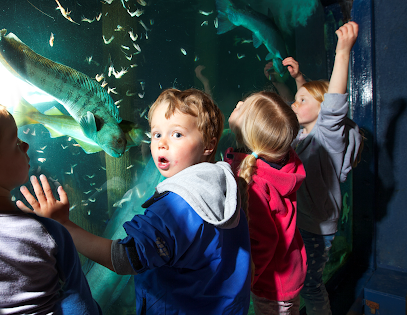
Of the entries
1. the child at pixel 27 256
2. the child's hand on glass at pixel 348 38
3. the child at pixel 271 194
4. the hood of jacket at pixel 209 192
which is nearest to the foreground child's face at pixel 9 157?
the child at pixel 27 256

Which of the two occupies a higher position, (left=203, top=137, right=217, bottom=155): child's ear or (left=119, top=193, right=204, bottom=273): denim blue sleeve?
(left=203, top=137, right=217, bottom=155): child's ear

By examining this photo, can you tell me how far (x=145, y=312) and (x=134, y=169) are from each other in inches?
29.1

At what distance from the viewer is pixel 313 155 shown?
2035 millimetres

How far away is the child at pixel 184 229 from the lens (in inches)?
33.7

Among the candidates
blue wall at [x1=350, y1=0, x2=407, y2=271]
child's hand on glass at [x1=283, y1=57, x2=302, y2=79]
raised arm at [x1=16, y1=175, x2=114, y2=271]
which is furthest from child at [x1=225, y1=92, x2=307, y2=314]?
blue wall at [x1=350, y1=0, x2=407, y2=271]

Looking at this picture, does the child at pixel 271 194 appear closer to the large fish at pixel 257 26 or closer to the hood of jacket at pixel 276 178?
the hood of jacket at pixel 276 178

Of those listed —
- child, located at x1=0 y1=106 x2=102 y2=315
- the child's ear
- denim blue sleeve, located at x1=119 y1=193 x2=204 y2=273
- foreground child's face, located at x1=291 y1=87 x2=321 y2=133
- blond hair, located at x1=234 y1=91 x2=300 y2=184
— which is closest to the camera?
child, located at x1=0 y1=106 x2=102 y2=315

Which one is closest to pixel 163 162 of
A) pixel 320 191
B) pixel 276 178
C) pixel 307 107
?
pixel 276 178

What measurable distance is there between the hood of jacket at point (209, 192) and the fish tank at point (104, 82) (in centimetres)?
52

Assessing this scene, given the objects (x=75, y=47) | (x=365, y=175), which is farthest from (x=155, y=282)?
(x=365, y=175)

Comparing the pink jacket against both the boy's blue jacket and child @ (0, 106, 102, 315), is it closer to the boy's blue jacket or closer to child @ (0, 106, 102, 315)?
the boy's blue jacket

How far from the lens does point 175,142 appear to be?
3.47ft

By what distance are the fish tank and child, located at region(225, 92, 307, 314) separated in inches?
21.6

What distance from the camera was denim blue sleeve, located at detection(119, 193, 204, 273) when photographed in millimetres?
823
